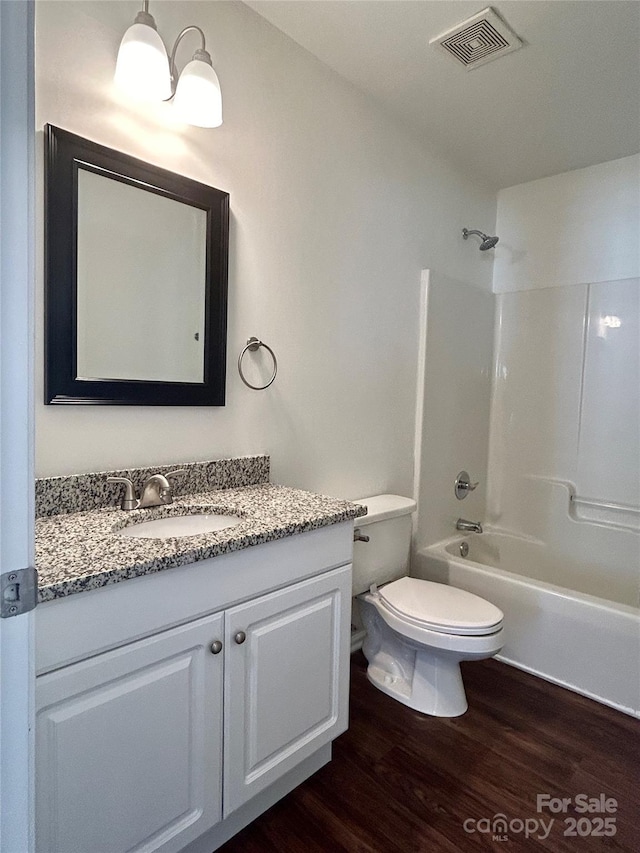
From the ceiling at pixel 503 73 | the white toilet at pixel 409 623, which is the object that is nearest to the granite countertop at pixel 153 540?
the white toilet at pixel 409 623

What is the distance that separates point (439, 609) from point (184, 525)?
3.28 feet

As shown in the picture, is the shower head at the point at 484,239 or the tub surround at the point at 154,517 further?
the shower head at the point at 484,239

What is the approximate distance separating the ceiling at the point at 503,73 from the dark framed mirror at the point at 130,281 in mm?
757

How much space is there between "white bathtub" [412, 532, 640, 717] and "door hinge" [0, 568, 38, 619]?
203 cm

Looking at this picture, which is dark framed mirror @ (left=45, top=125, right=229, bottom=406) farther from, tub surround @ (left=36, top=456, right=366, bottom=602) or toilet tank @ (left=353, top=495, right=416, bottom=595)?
toilet tank @ (left=353, top=495, right=416, bottom=595)

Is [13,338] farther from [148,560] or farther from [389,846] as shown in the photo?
[389,846]

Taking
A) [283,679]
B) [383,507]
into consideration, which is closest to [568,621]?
[383,507]

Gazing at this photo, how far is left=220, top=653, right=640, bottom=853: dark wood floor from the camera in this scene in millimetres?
1292

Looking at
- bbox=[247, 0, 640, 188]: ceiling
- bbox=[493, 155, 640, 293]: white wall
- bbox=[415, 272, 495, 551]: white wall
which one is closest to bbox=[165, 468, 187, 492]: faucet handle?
bbox=[415, 272, 495, 551]: white wall

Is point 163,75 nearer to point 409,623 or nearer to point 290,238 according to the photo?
point 290,238

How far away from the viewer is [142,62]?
1211 millimetres

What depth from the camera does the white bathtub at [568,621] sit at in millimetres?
1860

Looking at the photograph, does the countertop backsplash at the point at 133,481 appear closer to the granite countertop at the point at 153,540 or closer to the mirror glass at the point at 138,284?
the granite countertop at the point at 153,540

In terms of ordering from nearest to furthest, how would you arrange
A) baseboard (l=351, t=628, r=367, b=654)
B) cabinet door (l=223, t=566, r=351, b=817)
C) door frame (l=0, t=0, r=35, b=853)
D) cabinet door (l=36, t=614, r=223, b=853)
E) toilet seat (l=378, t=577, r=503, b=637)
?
door frame (l=0, t=0, r=35, b=853)
cabinet door (l=36, t=614, r=223, b=853)
cabinet door (l=223, t=566, r=351, b=817)
toilet seat (l=378, t=577, r=503, b=637)
baseboard (l=351, t=628, r=367, b=654)
